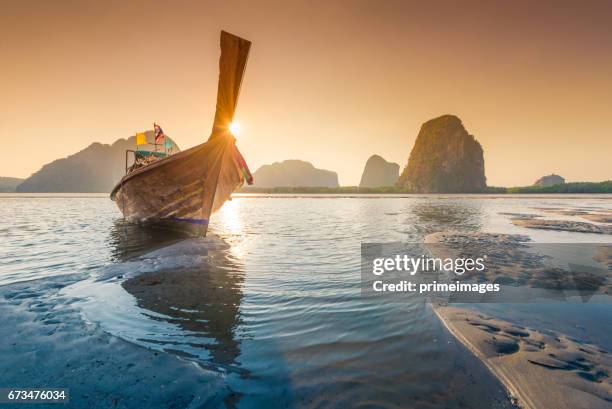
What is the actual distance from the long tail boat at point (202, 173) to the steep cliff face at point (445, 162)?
147 m

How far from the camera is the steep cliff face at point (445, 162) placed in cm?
14338

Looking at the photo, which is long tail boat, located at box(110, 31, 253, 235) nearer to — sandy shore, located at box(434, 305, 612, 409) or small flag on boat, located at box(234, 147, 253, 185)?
small flag on boat, located at box(234, 147, 253, 185)

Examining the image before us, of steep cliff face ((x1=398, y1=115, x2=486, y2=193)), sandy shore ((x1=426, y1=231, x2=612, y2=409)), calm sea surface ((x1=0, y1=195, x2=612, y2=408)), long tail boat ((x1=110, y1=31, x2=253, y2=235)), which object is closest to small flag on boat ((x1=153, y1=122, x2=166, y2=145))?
long tail boat ((x1=110, y1=31, x2=253, y2=235))

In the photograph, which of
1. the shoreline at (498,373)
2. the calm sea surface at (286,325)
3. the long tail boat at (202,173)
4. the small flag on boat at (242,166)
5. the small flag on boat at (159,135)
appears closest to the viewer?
the shoreline at (498,373)

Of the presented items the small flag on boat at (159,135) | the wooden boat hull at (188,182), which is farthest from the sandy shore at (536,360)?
the small flag on boat at (159,135)

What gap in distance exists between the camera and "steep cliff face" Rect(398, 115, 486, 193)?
470ft

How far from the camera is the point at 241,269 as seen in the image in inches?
329

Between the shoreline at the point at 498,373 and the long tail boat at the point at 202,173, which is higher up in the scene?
the long tail boat at the point at 202,173

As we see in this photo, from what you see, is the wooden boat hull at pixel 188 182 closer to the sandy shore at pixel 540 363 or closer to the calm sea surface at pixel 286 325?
the calm sea surface at pixel 286 325

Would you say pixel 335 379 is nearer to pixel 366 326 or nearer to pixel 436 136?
pixel 366 326

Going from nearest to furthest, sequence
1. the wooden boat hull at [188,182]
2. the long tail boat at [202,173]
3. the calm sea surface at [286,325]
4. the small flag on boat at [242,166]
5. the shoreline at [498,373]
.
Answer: the shoreline at [498,373] < the calm sea surface at [286,325] < the long tail boat at [202,173] < the wooden boat hull at [188,182] < the small flag on boat at [242,166]

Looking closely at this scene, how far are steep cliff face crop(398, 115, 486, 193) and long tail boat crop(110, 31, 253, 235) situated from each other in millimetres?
146871

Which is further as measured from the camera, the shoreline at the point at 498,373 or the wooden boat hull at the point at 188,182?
the wooden boat hull at the point at 188,182

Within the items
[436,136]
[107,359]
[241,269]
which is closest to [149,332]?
[107,359]
